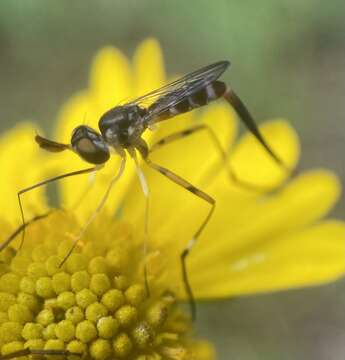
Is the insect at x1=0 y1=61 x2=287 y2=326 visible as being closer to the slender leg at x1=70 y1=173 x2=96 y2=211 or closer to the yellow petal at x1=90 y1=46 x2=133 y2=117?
the slender leg at x1=70 y1=173 x2=96 y2=211

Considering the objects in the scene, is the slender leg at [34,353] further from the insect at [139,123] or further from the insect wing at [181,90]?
the insect wing at [181,90]

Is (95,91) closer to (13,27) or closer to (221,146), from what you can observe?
(221,146)

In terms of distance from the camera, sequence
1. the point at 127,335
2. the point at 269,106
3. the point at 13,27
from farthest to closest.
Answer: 1. the point at 13,27
2. the point at 269,106
3. the point at 127,335

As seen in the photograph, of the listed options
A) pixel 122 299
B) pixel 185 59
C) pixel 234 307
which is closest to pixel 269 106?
pixel 185 59

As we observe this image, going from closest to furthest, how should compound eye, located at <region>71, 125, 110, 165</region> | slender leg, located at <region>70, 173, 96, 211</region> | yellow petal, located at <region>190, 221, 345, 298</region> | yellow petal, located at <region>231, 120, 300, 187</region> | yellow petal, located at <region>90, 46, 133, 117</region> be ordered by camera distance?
compound eye, located at <region>71, 125, 110, 165</region> → slender leg, located at <region>70, 173, 96, 211</region> → yellow petal, located at <region>190, 221, 345, 298</region> → yellow petal, located at <region>231, 120, 300, 187</region> → yellow petal, located at <region>90, 46, 133, 117</region>

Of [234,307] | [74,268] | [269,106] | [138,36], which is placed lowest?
[234,307]

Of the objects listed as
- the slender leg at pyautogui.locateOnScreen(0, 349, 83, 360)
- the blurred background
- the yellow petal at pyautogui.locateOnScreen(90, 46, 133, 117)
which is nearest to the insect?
the slender leg at pyautogui.locateOnScreen(0, 349, 83, 360)

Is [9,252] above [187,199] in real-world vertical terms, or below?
above
